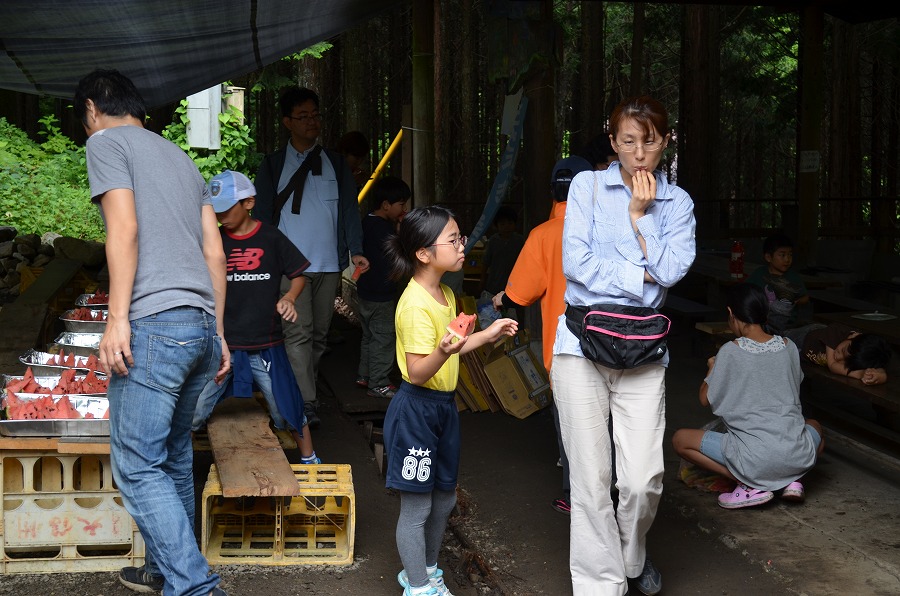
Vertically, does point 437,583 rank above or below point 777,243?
below

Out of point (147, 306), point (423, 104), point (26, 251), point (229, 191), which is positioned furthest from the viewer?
point (26, 251)

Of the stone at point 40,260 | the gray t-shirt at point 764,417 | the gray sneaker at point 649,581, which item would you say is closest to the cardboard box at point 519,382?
the gray t-shirt at point 764,417

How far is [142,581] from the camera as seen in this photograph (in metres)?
4.04

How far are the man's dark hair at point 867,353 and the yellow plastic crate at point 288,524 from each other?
3.29m

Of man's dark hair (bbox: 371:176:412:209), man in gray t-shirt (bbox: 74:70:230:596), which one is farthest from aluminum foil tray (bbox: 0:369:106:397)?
man's dark hair (bbox: 371:176:412:209)

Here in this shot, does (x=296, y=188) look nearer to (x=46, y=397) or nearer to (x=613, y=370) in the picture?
(x=46, y=397)

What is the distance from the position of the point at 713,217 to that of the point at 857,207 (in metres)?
3.58

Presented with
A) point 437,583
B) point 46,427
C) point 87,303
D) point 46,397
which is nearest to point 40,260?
point 87,303

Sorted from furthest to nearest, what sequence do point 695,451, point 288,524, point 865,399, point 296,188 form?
point 296,188 → point 865,399 → point 695,451 → point 288,524

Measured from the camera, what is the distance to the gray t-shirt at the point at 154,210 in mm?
3428

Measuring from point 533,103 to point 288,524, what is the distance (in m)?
3.63

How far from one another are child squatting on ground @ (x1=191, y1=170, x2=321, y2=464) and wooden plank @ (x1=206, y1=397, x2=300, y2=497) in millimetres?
117

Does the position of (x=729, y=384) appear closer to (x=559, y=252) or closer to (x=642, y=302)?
(x=559, y=252)

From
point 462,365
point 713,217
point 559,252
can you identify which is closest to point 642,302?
point 559,252
